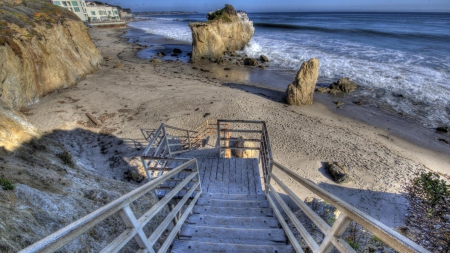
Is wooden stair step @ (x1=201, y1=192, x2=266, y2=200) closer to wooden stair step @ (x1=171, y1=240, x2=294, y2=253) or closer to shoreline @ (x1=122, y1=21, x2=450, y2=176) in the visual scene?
wooden stair step @ (x1=171, y1=240, x2=294, y2=253)

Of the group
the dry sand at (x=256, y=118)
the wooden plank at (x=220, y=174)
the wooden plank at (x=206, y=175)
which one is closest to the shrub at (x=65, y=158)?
the dry sand at (x=256, y=118)

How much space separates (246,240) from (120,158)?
9.74 metres

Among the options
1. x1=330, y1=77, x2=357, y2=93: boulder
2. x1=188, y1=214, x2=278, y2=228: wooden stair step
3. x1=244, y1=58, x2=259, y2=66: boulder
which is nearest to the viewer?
x1=188, y1=214, x2=278, y2=228: wooden stair step

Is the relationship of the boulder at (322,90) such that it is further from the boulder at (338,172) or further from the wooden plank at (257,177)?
the wooden plank at (257,177)

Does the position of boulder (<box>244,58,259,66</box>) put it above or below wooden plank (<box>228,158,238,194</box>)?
below

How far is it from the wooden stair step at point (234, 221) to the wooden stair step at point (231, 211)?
37 cm

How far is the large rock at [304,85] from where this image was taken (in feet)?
57.0

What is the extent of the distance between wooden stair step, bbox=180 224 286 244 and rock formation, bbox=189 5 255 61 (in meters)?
32.0

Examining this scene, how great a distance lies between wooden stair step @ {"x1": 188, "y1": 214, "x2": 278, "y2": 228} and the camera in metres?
3.70

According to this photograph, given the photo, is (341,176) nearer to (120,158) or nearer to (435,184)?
(435,184)

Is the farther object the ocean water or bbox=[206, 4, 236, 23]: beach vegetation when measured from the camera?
bbox=[206, 4, 236, 23]: beach vegetation

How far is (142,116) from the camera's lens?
1496cm

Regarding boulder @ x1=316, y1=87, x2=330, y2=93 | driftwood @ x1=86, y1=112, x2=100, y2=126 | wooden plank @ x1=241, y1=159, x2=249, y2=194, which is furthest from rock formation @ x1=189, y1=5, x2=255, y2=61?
wooden plank @ x1=241, y1=159, x2=249, y2=194

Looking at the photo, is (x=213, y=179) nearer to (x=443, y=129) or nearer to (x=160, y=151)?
(x=160, y=151)
